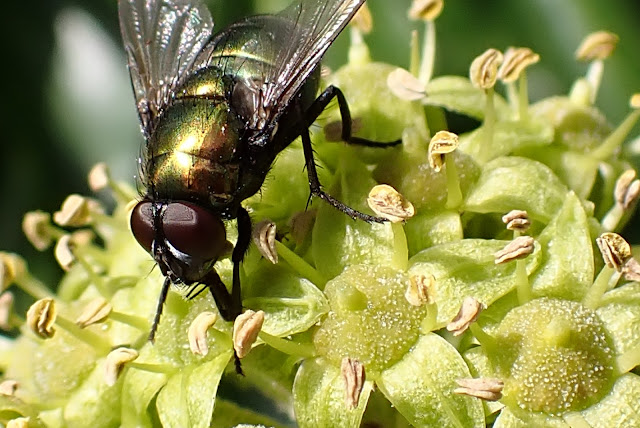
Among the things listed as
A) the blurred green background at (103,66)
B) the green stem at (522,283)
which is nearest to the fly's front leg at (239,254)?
the green stem at (522,283)

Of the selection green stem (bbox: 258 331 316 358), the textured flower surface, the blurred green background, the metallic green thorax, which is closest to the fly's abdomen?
the metallic green thorax

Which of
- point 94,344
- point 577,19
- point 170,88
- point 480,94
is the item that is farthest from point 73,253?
point 577,19

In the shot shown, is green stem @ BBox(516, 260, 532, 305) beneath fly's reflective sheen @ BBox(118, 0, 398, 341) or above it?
beneath

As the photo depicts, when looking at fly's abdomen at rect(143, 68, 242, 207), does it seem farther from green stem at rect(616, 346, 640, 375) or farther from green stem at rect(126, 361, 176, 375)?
green stem at rect(616, 346, 640, 375)

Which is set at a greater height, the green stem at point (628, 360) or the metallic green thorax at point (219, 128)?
the metallic green thorax at point (219, 128)

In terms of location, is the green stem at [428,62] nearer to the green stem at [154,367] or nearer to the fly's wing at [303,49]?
the fly's wing at [303,49]

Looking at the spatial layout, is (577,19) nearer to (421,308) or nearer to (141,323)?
(421,308)
